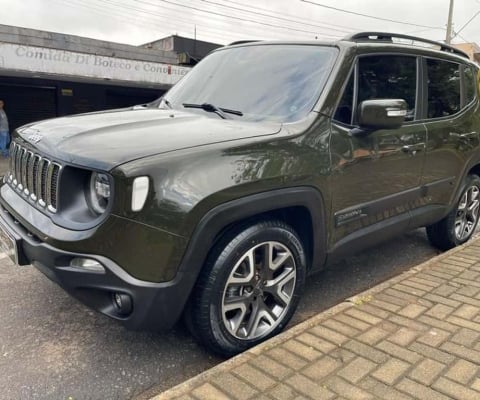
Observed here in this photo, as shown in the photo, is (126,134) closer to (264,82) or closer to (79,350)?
(264,82)

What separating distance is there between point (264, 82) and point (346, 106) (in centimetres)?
61

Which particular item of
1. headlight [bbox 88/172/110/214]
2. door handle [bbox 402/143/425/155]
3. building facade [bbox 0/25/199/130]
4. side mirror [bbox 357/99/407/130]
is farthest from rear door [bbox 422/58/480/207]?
building facade [bbox 0/25/199/130]

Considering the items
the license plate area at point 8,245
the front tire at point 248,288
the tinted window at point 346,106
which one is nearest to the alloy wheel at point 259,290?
the front tire at point 248,288

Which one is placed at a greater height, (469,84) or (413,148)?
(469,84)

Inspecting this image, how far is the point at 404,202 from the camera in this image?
3748mm

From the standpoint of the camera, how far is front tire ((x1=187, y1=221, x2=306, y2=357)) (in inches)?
97.5

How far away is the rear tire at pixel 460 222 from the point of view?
4.68 metres

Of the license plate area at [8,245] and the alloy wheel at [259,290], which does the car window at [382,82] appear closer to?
the alloy wheel at [259,290]

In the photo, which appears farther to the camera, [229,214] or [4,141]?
[4,141]

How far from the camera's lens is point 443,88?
426cm

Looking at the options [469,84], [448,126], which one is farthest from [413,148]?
[469,84]

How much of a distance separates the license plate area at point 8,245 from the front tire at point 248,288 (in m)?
1.04

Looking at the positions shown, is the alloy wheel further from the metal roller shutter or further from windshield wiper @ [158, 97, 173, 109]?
the metal roller shutter

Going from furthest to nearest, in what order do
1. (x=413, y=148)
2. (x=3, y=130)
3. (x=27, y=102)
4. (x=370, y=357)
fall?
(x=27, y=102) → (x=3, y=130) → (x=413, y=148) → (x=370, y=357)
